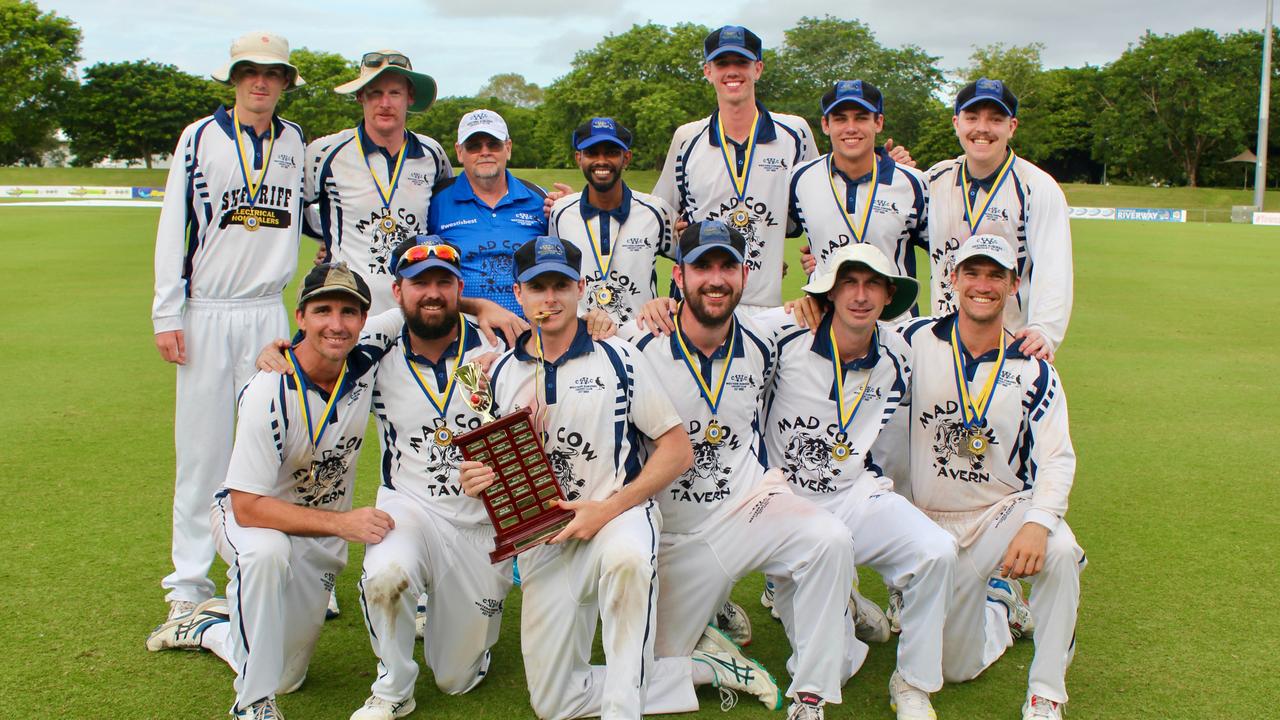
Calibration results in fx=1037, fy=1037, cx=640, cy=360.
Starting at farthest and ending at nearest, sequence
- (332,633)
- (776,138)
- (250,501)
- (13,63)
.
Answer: (13,63) < (776,138) < (332,633) < (250,501)

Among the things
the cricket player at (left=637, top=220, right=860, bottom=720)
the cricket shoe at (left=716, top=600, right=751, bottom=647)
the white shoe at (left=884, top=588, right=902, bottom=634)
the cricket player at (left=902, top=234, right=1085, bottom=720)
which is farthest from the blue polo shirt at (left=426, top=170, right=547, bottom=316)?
the white shoe at (left=884, top=588, right=902, bottom=634)

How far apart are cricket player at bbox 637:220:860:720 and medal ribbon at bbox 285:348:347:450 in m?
1.36

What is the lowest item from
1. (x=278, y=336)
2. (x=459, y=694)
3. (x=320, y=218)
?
(x=459, y=694)

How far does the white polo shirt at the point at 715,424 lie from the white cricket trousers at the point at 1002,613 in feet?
2.97

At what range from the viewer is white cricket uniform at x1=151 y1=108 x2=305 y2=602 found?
509 centimetres

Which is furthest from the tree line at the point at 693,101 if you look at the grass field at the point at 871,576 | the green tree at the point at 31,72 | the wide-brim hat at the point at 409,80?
the wide-brim hat at the point at 409,80

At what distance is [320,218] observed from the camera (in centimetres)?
582

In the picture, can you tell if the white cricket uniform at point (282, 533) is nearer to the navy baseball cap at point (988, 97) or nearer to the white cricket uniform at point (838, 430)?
the white cricket uniform at point (838, 430)

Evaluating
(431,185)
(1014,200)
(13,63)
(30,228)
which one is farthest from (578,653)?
(13,63)

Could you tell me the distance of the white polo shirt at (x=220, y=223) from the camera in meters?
5.08

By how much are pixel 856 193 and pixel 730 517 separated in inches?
78.4

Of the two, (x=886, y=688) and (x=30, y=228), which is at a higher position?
(x=30, y=228)

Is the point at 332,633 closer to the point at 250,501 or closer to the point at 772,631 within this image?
the point at 250,501

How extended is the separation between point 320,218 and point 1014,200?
3.76 meters
